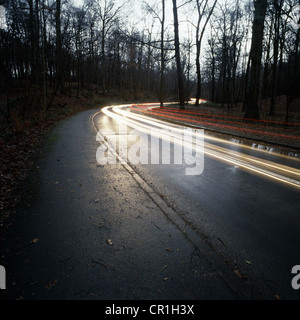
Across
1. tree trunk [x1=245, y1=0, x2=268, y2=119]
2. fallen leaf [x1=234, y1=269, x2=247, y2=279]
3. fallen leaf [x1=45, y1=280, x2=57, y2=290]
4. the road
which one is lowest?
fallen leaf [x1=234, y1=269, x2=247, y2=279]

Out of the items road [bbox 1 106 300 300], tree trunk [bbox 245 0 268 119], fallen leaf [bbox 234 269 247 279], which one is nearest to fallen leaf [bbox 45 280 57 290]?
road [bbox 1 106 300 300]

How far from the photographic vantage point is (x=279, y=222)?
363cm

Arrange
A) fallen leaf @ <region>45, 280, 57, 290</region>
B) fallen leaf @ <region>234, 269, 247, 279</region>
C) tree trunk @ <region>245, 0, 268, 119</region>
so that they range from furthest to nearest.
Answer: tree trunk @ <region>245, 0, 268, 119</region>, fallen leaf @ <region>234, 269, 247, 279</region>, fallen leaf @ <region>45, 280, 57, 290</region>

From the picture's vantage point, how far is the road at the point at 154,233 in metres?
2.40

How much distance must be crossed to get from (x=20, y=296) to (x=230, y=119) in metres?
17.6

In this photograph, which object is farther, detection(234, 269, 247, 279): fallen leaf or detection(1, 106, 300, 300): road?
detection(234, 269, 247, 279): fallen leaf

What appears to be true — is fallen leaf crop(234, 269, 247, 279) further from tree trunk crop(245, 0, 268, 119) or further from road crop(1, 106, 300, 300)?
tree trunk crop(245, 0, 268, 119)

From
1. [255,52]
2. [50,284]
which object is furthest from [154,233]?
[255,52]

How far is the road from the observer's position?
240 centimetres

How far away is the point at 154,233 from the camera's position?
3328mm

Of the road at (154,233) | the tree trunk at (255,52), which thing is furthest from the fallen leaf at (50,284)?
the tree trunk at (255,52)

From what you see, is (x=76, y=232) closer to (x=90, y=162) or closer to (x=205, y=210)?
(x=205, y=210)
